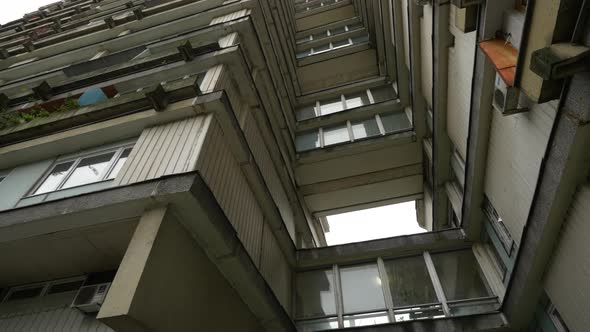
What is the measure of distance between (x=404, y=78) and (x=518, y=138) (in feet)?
29.0

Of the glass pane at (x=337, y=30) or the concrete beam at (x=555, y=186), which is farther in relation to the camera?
the glass pane at (x=337, y=30)

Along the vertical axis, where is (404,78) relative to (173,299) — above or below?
above

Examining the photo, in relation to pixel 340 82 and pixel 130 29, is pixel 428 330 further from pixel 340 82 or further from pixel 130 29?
pixel 130 29

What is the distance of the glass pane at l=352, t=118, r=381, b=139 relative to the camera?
42.4 ft

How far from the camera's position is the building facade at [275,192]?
393 centimetres

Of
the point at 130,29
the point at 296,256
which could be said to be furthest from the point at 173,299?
the point at 130,29

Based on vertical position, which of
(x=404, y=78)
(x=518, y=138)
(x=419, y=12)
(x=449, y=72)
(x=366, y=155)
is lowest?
(x=518, y=138)

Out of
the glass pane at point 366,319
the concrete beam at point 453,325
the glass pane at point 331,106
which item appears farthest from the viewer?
the glass pane at point 331,106

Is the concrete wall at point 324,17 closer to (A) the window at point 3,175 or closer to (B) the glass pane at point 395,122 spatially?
(B) the glass pane at point 395,122

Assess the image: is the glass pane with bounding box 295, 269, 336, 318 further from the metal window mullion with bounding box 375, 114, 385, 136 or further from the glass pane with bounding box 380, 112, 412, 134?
the glass pane with bounding box 380, 112, 412, 134

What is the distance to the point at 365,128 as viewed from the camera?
13203mm

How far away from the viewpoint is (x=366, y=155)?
1197cm

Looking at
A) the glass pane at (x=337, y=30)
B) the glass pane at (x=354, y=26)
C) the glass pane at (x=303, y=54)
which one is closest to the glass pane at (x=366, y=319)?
the glass pane at (x=303, y=54)

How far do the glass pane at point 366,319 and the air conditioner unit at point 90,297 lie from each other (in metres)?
5.57
